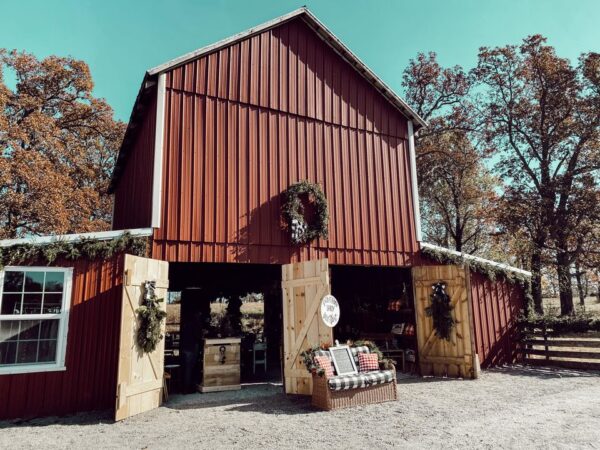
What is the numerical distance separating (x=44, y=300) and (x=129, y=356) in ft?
6.27

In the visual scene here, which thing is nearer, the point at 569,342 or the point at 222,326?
the point at 222,326

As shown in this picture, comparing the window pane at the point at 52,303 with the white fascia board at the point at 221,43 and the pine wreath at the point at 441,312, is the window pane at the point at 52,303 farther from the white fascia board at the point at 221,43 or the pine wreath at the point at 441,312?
the pine wreath at the point at 441,312

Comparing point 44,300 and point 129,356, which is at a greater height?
point 44,300

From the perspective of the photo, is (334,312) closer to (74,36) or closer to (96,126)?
(74,36)

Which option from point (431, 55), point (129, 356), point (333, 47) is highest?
point (431, 55)

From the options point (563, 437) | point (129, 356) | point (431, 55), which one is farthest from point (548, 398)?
point (431, 55)

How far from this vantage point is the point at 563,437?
17.9 feet

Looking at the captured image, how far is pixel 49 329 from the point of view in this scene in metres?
7.34

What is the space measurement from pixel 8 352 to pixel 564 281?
20.9 metres

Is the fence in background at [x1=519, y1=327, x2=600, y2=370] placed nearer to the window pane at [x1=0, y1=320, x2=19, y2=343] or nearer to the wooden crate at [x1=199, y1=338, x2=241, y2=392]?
the wooden crate at [x1=199, y1=338, x2=241, y2=392]

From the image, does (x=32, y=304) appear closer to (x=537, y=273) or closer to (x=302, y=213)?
(x=302, y=213)

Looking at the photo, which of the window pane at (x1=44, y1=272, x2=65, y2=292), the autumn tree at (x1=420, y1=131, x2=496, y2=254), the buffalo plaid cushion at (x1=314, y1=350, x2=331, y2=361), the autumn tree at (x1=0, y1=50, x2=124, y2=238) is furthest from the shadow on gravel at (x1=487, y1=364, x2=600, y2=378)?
the autumn tree at (x1=0, y1=50, x2=124, y2=238)

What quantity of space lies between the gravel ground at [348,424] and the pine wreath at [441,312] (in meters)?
1.70

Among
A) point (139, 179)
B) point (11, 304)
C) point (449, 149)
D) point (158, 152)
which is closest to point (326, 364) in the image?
point (158, 152)
